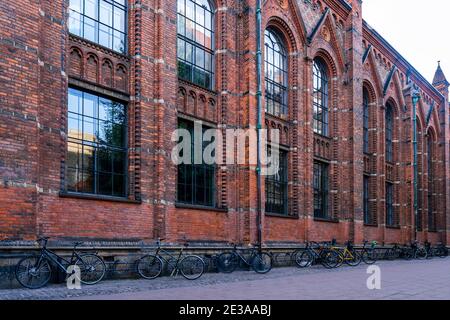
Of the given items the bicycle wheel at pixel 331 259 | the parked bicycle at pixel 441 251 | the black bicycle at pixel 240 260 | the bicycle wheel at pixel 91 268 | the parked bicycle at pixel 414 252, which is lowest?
the parked bicycle at pixel 441 251

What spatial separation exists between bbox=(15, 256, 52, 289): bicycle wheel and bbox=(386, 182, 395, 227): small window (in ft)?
72.9

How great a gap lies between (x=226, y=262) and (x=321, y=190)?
28.2ft

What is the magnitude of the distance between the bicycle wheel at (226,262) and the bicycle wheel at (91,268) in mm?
4271

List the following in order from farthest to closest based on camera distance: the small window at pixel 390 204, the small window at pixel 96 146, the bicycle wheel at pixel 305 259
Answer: the small window at pixel 390 204 < the bicycle wheel at pixel 305 259 < the small window at pixel 96 146

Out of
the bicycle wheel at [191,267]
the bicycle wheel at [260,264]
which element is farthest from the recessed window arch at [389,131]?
the bicycle wheel at [191,267]

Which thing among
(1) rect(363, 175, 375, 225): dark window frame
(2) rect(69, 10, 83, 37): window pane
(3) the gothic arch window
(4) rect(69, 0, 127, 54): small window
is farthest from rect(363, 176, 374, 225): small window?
(2) rect(69, 10, 83, 37): window pane

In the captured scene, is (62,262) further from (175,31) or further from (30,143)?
(175,31)

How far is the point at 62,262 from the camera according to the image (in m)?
11.0

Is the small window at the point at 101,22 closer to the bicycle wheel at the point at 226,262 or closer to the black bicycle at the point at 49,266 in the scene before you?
the black bicycle at the point at 49,266

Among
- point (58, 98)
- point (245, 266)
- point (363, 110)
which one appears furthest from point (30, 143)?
point (363, 110)

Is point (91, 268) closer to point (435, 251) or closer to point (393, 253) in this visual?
point (393, 253)

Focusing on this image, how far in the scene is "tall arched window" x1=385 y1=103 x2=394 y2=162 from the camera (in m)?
29.7

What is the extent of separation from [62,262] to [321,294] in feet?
17.8

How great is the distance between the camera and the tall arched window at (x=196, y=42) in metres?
15.7
